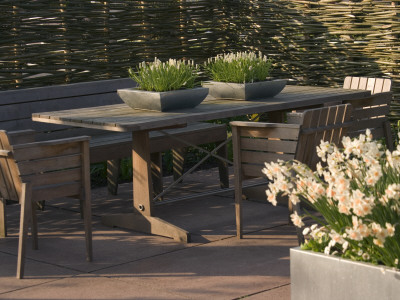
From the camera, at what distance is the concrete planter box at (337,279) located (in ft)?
9.21

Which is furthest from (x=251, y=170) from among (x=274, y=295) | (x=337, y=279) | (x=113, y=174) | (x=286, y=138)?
(x=337, y=279)

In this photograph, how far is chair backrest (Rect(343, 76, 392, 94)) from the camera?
256 inches

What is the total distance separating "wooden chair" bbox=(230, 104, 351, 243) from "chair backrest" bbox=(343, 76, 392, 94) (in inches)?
58.6

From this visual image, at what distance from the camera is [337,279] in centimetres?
295

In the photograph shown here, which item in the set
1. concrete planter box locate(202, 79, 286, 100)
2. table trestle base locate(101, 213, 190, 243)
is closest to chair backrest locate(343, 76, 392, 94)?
concrete planter box locate(202, 79, 286, 100)

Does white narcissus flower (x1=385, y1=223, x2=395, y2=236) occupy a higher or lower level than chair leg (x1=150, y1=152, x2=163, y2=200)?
higher

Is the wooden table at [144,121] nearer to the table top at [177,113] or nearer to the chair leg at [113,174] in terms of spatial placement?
the table top at [177,113]

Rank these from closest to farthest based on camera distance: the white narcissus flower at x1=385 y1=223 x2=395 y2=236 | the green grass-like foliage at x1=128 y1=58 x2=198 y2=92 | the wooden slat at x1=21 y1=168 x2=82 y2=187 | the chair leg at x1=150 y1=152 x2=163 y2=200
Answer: the white narcissus flower at x1=385 y1=223 x2=395 y2=236 < the wooden slat at x1=21 y1=168 x2=82 y2=187 < the green grass-like foliage at x1=128 y1=58 x2=198 y2=92 < the chair leg at x1=150 y1=152 x2=163 y2=200

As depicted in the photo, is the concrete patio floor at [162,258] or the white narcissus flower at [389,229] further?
the concrete patio floor at [162,258]

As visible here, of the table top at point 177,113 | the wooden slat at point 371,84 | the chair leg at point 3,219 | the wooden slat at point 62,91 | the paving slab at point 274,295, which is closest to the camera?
the paving slab at point 274,295

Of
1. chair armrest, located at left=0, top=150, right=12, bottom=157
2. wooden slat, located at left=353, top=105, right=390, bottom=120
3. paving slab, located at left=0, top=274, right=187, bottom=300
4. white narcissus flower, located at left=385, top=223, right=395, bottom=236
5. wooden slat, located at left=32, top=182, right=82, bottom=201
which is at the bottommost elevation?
paving slab, located at left=0, top=274, right=187, bottom=300

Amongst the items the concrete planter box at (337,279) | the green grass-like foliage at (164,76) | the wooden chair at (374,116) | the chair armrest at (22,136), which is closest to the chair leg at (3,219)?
the chair armrest at (22,136)

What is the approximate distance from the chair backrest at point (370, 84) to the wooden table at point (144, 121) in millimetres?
835

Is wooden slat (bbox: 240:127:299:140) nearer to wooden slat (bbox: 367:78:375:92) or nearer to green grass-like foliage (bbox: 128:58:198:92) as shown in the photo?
green grass-like foliage (bbox: 128:58:198:92)
